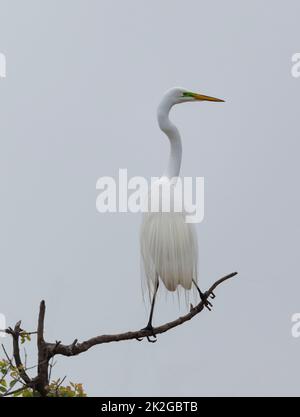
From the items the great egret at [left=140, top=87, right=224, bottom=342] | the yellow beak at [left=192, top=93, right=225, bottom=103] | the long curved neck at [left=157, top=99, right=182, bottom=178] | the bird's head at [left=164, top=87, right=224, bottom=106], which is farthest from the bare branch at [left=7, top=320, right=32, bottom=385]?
the yellow beak at [left=192, top=93, right=225, bottom=103]

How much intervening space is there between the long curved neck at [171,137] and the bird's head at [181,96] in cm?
5

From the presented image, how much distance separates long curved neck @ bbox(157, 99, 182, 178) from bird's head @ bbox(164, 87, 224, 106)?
49mm

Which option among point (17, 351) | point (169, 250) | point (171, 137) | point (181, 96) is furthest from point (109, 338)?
point (181, 96)

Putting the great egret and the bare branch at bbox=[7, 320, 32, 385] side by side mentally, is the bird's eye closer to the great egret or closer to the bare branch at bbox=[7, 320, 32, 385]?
the great egret

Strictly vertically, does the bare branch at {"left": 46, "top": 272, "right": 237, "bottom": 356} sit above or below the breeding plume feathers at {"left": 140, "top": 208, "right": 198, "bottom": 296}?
below

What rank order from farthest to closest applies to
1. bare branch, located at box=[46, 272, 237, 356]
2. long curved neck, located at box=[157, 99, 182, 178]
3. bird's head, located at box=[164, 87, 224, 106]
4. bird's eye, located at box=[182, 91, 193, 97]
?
bird's eye, located at box=[182, 91, 193, 97]
bird's head, located at box=[164, 87, 224, 106]
long curved neck, located at box=[157, 99, 182, 178]
bare branch, located at box=[46, 272, 237, 356]

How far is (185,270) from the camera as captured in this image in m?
5.59

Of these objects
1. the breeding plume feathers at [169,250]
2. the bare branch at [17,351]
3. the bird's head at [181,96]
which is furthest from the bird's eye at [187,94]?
the bare branch at [17,351]

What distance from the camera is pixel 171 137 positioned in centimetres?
589

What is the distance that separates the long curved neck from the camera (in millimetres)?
5761

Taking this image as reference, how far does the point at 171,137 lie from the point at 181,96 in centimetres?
41

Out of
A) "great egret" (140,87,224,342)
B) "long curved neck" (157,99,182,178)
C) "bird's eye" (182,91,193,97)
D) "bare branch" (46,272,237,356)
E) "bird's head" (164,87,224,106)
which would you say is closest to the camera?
"bare branch" (46,272,237,356)
